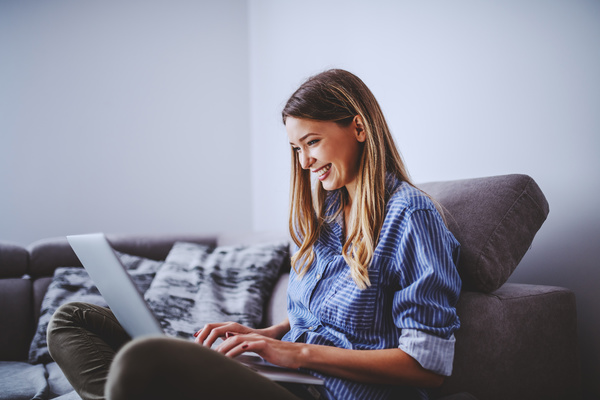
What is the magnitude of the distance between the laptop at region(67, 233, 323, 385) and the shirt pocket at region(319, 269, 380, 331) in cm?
13

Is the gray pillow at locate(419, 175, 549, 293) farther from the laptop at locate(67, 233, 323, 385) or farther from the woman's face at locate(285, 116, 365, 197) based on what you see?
the laptop at locate(67, 233, 323, 385)

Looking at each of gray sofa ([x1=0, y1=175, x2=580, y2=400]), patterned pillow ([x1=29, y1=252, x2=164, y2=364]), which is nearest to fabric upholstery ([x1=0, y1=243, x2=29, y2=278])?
patterned pillow ([x1=29, y1=252, x2=164, y2=364])

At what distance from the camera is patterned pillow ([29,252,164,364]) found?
1.63 meters

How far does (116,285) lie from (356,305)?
1.49ft

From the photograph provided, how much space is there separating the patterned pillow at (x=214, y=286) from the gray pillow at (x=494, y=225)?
2.93 ft

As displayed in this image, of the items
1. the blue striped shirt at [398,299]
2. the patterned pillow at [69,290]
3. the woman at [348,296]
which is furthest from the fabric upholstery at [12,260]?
the blue striped shirt at [398,299]

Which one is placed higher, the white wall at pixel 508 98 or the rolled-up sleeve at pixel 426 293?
the white wall at pixel 508 98

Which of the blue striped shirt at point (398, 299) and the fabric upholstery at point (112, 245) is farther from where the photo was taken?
the fabric upholstery at point (112, 245)

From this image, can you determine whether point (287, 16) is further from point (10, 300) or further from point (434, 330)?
point (434, 330)

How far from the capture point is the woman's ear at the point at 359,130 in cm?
101

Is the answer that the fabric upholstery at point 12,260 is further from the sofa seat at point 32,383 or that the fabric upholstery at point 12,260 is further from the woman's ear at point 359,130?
the woman's ear at point 359,130

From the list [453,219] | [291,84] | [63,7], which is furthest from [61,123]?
[453,219]

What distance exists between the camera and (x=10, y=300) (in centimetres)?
178

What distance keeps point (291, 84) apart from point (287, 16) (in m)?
0.41
